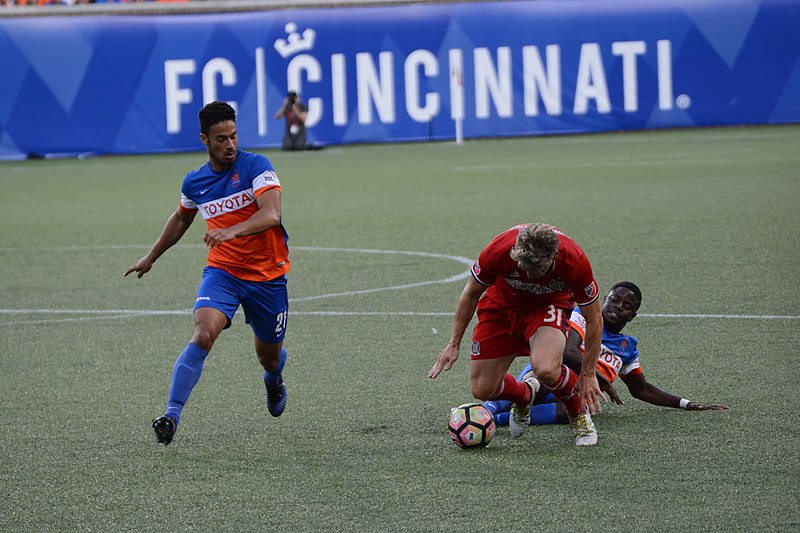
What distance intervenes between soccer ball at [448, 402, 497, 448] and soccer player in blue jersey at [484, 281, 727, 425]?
0.50m

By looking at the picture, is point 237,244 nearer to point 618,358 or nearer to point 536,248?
point 536,248

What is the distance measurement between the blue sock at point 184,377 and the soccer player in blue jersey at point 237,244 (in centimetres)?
6

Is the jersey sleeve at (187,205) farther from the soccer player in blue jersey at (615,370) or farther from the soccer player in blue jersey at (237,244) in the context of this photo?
the soccer player in blue jersey at (615,370)

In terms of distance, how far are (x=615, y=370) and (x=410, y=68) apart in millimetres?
26749

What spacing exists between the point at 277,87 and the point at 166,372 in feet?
83.8

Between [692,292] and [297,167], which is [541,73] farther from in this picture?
[692,292]

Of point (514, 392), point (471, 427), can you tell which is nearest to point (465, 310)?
point (514, 392)

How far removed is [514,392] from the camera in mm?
6551

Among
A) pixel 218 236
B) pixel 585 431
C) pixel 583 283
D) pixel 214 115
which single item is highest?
pixel 214 115

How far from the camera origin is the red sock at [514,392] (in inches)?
258

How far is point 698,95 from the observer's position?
3309cm

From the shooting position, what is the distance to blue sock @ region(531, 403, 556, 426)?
6781 millimetres

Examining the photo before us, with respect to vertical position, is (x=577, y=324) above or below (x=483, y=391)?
above

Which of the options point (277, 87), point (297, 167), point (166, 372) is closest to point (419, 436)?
point (166, 372)
